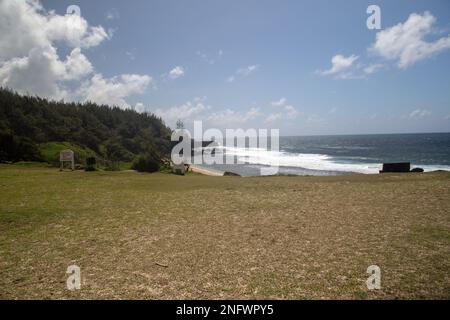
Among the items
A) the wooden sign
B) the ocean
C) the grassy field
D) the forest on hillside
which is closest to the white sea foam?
the ocean

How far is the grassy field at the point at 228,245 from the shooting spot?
583 cm

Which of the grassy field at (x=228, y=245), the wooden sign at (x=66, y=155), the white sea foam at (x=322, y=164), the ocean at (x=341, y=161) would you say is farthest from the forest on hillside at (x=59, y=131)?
the grassy field at (x=228, y=245)

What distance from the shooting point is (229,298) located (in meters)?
5.49

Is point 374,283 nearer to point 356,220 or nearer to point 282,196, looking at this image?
point 356,220

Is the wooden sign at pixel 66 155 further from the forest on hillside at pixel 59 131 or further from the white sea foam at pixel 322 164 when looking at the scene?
the white sea foam at pixel 322 164

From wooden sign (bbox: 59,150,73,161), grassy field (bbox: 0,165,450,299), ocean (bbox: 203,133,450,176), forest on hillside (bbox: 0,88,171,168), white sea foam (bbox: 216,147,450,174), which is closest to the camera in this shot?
grassy field (bbox: 0,165,450,299)

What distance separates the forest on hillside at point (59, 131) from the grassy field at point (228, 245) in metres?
32.0

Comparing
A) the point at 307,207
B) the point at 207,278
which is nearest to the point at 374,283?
the point at 207,278

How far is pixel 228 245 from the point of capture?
828cm

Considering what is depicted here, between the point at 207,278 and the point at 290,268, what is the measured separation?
6.79 feet

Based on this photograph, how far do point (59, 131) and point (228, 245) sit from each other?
256 ft

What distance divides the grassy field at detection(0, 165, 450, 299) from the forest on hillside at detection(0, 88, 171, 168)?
105 ft

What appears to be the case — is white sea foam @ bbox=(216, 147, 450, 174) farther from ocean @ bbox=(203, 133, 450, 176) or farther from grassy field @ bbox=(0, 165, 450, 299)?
grassy field @ bbox=(0, 165, 450, 299)

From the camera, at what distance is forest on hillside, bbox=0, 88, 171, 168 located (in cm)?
4200
